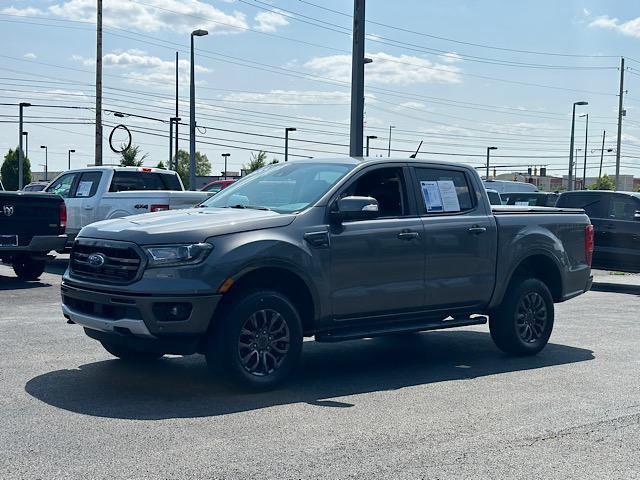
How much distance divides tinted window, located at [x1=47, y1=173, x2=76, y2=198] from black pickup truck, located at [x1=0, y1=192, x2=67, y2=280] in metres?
3.52

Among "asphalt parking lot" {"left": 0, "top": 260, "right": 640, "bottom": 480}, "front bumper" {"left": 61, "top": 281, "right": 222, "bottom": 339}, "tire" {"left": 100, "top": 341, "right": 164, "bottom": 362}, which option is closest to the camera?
"asphalt parking lot" {"left": 0, "top": 260, "right": 640, "bottom": 480}

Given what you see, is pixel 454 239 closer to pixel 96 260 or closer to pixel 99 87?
pixel 96 260

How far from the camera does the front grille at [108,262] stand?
664 cm

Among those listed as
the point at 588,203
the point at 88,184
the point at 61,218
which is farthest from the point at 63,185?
the point at 588,203

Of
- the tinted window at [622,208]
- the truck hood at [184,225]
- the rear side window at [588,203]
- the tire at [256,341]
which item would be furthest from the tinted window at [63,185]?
the tire at [256,341]

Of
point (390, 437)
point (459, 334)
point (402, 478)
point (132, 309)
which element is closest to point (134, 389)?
point (132, 309)

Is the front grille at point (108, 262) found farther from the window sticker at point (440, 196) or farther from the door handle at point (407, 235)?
the window sticker at point (440, 196)

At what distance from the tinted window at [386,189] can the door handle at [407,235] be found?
230 mm

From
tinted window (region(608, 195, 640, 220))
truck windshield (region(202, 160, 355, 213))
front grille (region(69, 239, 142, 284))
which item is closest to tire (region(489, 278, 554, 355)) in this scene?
truck windshield (region(202, 160, 355, 213))

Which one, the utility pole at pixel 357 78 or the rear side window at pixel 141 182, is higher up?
the utility pole at pixel 357 78

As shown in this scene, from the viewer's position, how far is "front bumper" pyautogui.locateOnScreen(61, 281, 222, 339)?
6473 millimetres

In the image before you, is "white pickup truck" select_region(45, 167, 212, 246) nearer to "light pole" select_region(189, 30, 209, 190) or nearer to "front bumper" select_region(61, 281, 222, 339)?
"front bumper" select_region(61, 281, 222, 339)

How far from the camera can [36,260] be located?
14883mm

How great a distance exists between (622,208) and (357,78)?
6.56 m
